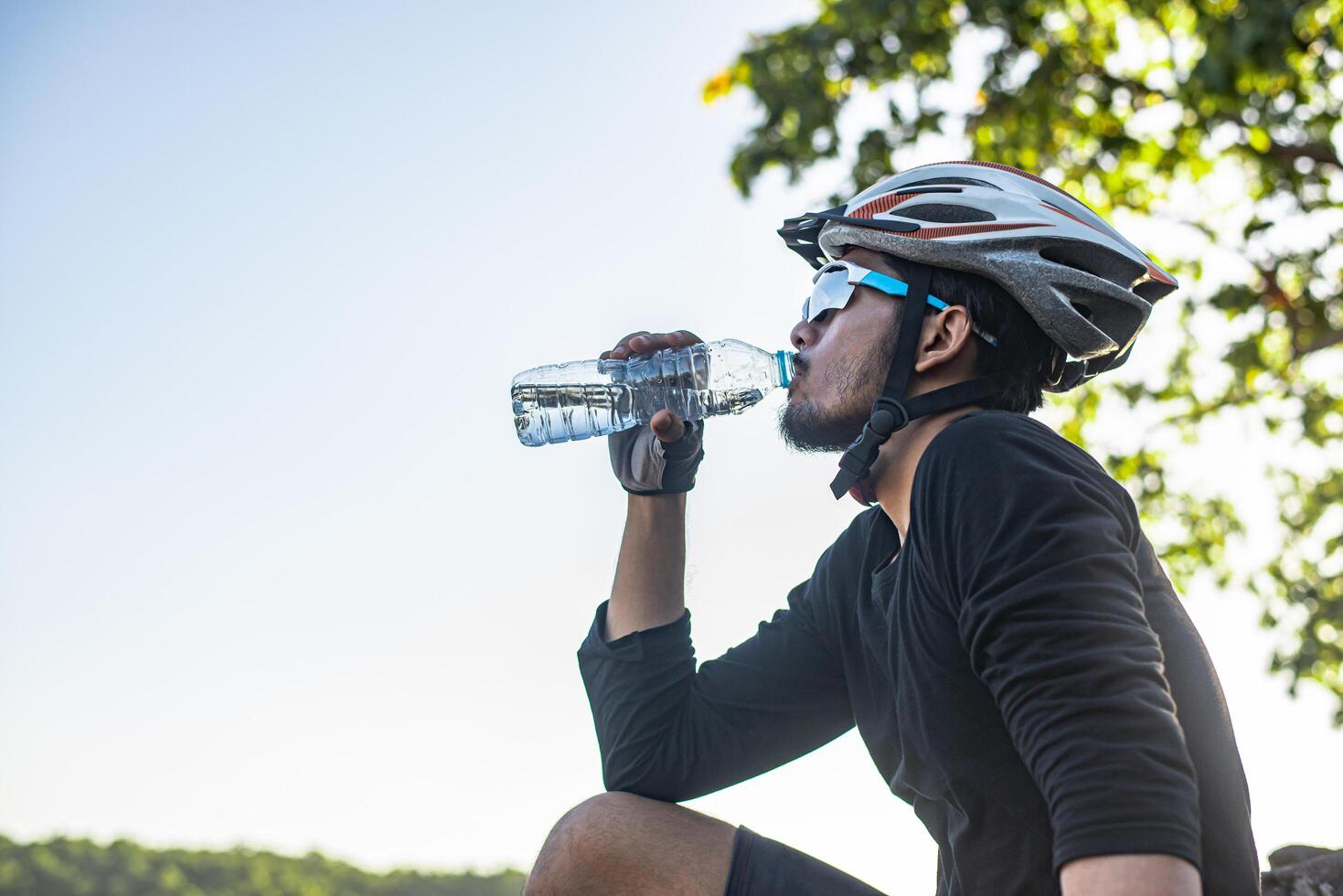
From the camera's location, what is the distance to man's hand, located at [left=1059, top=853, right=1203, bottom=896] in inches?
75.0

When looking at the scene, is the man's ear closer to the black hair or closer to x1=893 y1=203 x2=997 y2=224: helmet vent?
the black hair

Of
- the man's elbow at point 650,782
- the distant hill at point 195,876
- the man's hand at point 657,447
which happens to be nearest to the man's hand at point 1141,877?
the man's elbow at point 650,782

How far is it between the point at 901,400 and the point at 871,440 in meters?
0.14

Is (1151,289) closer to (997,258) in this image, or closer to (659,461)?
(997,258)

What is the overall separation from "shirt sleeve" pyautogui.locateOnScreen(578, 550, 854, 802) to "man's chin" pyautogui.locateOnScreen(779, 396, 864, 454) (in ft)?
1.21

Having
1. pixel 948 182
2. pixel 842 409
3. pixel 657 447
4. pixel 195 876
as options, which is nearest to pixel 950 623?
pixel 842 409

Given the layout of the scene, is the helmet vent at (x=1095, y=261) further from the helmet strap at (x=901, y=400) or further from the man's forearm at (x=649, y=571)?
the man's forearm at (x=649, y=571)

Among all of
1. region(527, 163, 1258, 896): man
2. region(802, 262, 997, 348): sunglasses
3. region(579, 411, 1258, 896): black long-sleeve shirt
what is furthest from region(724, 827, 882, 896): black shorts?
region(802, 262, 997, 348): sunglasses

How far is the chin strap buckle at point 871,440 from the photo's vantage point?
9.64ft

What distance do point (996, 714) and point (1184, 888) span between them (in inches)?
21.5

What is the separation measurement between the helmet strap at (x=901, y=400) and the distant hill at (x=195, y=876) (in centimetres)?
1765

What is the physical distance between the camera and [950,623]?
2.46m

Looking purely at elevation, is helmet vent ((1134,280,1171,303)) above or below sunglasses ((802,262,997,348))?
above

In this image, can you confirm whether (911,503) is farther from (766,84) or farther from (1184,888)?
(766,84)
